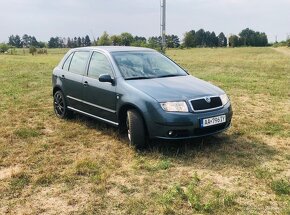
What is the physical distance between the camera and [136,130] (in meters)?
5.92

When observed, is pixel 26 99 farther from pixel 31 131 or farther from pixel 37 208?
pixel 37 208

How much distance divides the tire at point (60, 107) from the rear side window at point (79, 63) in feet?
2.29

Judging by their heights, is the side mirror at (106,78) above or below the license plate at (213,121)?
above

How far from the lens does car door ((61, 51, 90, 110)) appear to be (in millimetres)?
7430

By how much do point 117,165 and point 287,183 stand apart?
2224 millimetres

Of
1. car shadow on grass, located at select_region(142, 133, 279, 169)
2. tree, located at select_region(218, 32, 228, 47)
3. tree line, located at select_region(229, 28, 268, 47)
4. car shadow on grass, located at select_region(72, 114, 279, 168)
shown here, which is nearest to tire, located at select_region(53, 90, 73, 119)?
car shadow on grass, located at select_region(72, 114, 279, 168)

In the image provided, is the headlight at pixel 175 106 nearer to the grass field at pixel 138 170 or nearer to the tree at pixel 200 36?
the grass field at pixel 138 170

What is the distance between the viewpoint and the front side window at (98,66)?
683 cm

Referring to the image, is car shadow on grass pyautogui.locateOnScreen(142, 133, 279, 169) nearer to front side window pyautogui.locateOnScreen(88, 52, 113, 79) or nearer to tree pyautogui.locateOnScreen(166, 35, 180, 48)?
front side window pyautogui.locateOnScreen(88, 52, 113, 79)

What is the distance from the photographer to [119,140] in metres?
6.70

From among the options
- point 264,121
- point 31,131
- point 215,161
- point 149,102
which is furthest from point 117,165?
point 264,121

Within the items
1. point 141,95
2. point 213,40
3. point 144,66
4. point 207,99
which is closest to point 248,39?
point 213,40

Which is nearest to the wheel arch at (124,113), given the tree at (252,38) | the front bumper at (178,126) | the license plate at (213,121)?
the front bumper at (178,126)

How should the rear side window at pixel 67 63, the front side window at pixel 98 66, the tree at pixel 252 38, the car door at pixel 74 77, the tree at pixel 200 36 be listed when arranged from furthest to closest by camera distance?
the tree at pixel 200 36, the tree at pixel 252 38, the rear side window at pixel 67 63, the car door at pixel 74 77, the front side window at pixel 98 66
